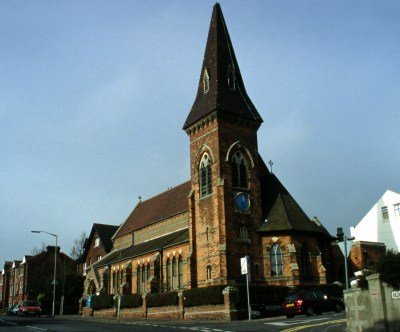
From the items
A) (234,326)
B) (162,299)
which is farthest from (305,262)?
(234,326)

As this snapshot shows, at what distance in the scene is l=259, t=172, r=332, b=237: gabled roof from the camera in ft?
126

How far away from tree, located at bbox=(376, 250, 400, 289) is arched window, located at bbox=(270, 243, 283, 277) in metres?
23.6

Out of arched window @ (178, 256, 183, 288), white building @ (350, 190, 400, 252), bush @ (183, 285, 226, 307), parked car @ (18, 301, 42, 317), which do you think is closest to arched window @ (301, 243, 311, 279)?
bush @ (183, 285, 226, 307)

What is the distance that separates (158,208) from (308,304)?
29.1 metres

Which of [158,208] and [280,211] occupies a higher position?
[158,208]

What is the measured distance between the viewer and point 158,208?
5497cm

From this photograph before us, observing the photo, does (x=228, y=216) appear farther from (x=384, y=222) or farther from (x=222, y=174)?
(x=384, y=222)

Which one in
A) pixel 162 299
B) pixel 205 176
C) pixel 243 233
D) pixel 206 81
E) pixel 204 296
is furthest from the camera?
pixel 206 81

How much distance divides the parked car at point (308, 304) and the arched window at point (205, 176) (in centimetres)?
1356

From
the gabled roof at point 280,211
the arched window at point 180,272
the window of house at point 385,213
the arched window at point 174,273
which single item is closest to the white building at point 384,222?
the window of house at point 385,213

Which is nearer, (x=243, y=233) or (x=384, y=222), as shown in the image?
(x=243, y=233)

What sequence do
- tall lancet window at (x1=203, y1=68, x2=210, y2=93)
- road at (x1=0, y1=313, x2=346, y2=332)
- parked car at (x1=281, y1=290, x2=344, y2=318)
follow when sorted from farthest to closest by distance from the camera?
tall lancet window at (x1=203, y1=68, x2=210, y2=93) → parked car at (x1=281, y1=290, x2=344, y2=318) → road at (x1=0, y1=313, x2=346, y2=332)

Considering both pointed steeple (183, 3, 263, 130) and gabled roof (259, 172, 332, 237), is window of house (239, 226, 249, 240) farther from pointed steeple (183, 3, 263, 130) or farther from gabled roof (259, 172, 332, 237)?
pointed steeple (183, 3, 263, 130)

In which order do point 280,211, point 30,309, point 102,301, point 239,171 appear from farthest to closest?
point 102,301 < point 30,309 < point 239,171 < point 280,211
